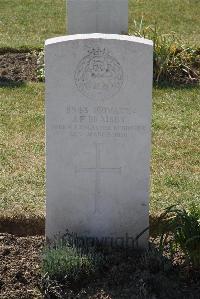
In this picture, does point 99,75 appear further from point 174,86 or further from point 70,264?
point 174,86

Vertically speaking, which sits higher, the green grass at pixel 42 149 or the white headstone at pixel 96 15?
the white headstone at pixel 96 15

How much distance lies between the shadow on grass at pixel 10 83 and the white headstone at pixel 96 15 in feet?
4.09

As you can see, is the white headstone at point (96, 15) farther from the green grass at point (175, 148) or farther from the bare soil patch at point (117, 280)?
the bare soil patch at point (117, 280)

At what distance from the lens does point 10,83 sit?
32.6ft

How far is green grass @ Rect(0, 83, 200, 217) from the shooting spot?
652cm

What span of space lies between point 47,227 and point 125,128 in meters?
0.96

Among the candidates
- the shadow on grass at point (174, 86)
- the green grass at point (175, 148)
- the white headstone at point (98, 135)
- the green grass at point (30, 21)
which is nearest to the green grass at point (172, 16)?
the green grass at point (30, 21)

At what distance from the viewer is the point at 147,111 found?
206 inches

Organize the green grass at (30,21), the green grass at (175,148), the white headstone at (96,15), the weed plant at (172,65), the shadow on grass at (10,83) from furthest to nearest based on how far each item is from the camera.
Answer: the green grass at (30,21), the white headstone at (96,15), the weed plant at (172,65), the shadow on grass at (10,83), the green grass at (175,148)

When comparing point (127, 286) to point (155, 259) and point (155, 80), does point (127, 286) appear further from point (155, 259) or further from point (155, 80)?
point (155, 80)

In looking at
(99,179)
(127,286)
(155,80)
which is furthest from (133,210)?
(155,80)

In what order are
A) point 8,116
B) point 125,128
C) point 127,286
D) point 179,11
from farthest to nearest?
point 179,11
point 8,116
point 125,128
point 127,286

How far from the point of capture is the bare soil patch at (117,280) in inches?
192

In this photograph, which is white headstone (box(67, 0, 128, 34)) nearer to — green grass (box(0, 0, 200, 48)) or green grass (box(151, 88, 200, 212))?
green grass (box(0, 0, 200, 48))
